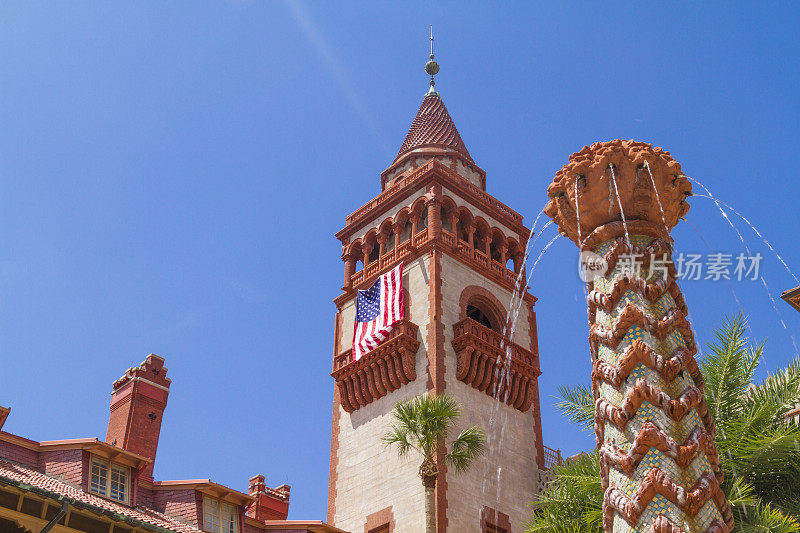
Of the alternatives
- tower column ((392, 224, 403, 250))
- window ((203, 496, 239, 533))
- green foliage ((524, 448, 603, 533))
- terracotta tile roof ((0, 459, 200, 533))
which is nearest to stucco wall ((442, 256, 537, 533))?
tower column ((392, 224, 403, 250))

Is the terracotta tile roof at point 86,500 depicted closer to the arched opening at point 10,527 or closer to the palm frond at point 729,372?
the arched opening at point 10,527

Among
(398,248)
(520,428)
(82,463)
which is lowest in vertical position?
(82,463)

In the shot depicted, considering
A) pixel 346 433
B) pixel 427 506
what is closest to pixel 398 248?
pixel 346 433

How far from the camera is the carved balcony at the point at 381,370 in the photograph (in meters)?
41.4

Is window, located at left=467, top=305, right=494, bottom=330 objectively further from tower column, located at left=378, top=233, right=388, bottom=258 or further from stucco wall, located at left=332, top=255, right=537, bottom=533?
tower column, located at left=378, top=233, right=388, bottom=258

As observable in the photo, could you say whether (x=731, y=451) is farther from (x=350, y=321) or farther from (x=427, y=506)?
(x=350, y=321)

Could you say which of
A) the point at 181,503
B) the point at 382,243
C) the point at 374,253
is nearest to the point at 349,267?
the point at 374,253

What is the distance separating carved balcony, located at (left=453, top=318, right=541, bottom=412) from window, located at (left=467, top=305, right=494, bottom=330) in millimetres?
2495

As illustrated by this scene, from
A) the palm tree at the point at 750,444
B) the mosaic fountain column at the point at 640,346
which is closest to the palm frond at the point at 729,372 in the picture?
the palm tree at the point at 750,444

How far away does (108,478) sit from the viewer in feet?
90.7

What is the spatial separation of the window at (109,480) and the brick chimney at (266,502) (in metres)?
13.0

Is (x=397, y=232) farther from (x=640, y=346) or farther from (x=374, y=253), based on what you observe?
(x=640, y=346)

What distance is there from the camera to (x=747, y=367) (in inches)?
809

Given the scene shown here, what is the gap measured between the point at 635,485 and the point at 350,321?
3725 cm
